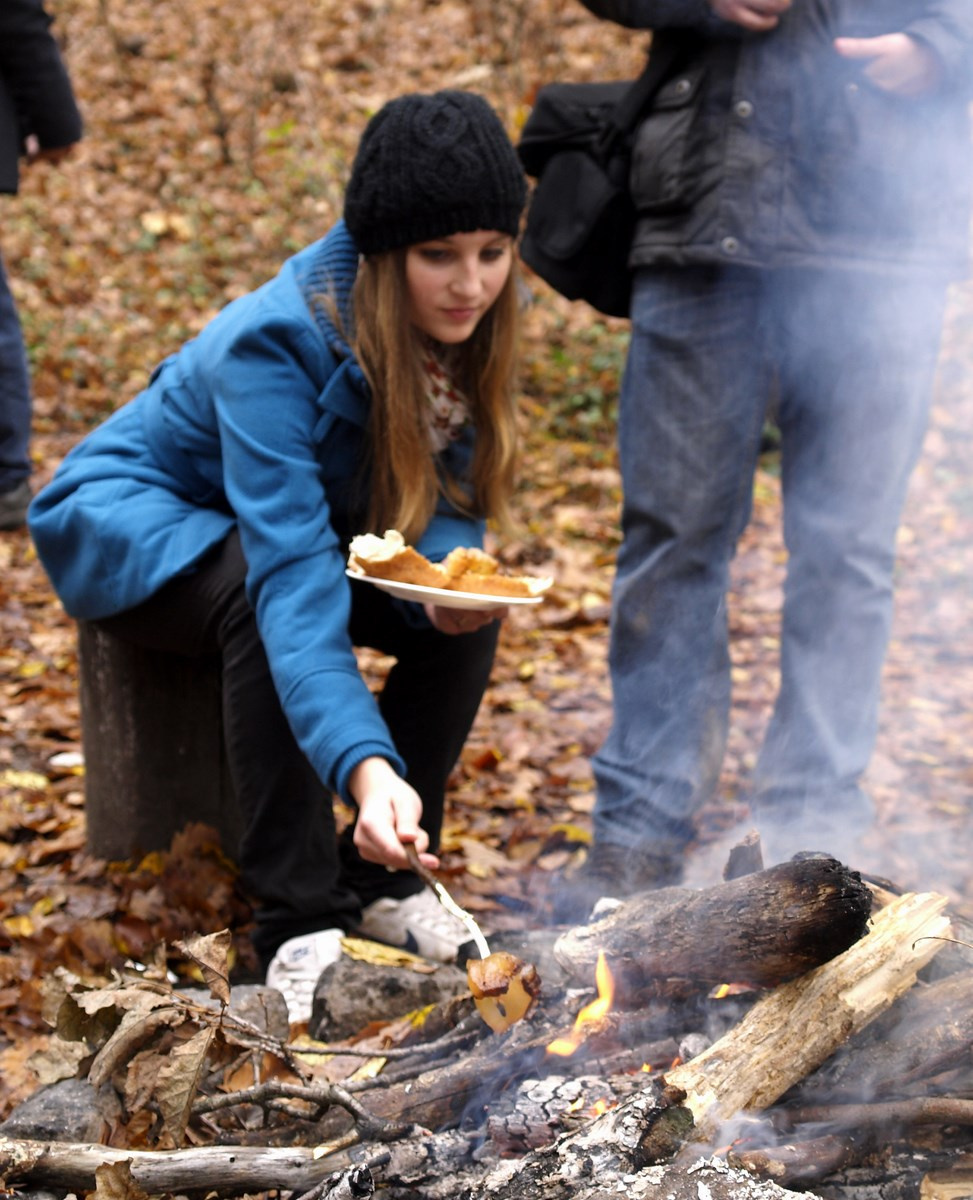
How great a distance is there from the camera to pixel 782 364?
2.89 m

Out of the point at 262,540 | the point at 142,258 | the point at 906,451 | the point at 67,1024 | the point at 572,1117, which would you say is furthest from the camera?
the point at 142,258

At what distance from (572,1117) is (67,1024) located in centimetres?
85

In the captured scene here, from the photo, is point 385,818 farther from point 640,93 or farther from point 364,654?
Result: point 364,654

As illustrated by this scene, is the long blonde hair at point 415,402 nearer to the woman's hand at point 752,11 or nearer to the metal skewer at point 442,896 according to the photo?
the woman's hand at point 752,11

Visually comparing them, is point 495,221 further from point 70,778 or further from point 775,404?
point 70,778

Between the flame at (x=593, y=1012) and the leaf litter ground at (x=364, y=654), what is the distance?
3.40 ft

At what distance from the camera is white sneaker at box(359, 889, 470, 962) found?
287 centimetres

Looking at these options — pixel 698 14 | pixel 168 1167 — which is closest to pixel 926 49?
pixel 698 14

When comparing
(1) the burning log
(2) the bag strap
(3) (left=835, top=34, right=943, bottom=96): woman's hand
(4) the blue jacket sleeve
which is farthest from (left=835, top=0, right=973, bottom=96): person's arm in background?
(1) the burning log

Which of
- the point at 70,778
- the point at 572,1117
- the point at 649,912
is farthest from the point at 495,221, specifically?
the point at 70,778

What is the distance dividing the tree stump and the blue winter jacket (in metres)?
0.24

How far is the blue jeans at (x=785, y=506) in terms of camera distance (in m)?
2.81

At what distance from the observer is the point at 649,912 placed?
6.45ft

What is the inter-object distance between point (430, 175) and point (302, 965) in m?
1.69
